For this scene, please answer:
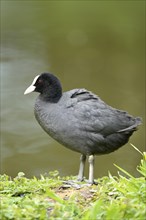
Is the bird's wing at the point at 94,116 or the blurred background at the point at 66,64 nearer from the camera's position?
the bird's wing at the point at 94,116

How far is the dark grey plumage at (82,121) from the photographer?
18.0ft

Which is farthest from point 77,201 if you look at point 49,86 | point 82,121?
point 49,86

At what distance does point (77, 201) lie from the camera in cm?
465

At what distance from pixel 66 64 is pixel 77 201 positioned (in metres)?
7.46

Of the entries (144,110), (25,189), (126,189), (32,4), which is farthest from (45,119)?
(32,4)

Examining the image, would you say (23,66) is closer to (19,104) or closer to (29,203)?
(19,104)

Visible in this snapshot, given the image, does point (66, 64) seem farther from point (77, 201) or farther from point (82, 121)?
point (77, 201)

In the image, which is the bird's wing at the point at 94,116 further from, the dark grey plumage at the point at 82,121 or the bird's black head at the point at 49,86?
the bird's black head at the point at 49,86

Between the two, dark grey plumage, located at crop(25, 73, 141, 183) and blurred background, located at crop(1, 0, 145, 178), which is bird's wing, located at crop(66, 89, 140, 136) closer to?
dark grey plumage, located at crop(25, 73, 141, 183)

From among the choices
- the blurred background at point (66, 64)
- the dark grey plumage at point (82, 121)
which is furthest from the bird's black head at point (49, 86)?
the blurred background at point (66, 64)

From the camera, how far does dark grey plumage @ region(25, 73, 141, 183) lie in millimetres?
5480

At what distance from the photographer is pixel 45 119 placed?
222 inches

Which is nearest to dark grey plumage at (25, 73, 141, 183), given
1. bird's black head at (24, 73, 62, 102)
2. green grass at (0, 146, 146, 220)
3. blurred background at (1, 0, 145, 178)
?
bird's black head at (24, 73, 62, 102)

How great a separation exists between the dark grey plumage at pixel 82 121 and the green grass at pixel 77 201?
44 cm
